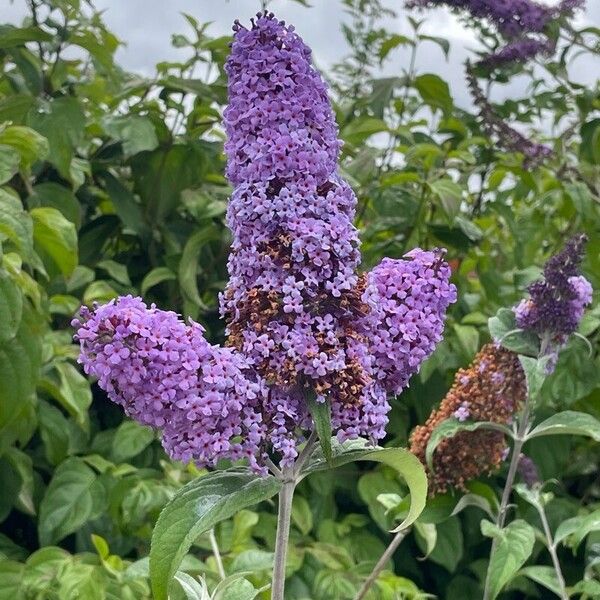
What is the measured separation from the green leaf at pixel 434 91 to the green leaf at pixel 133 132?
2.68 ft

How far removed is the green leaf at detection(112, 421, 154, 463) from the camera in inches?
69.6

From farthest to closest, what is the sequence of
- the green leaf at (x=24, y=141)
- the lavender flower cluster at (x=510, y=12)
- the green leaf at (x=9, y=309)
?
the lavender flower cluster at (x=510, y=12)
the green leaf at (x=24, y=141)
the green leaf at (x=9, y=309)

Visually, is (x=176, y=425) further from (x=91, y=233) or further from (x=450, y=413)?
(x=91, y=233)

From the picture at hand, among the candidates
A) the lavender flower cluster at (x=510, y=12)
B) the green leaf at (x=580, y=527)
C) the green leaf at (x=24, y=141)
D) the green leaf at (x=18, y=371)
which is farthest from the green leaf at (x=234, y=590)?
the lavender flower cluster at (x=510, y=12)

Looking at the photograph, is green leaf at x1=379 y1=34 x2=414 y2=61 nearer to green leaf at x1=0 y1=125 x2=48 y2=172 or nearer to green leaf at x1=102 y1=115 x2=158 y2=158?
green leaf at x1=102 y1=115 x2=158 y2=158

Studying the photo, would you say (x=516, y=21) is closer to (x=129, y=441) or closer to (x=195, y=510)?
(x=129, y=441)

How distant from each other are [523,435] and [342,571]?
1.61ft

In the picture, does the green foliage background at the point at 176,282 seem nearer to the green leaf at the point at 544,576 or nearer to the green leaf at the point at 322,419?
the green leaf at the point at 544,576

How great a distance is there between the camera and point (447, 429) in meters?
1.22

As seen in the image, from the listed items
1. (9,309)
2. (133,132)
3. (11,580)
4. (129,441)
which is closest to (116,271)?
(133,132)

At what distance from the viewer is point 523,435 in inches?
52.3

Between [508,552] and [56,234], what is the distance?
0.90 meters

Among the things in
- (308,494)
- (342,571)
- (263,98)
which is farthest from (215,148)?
(263,98)

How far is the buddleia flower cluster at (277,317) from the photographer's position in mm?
703
